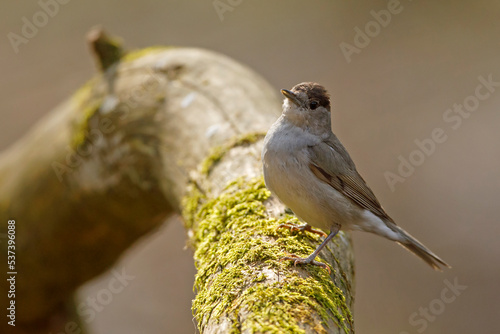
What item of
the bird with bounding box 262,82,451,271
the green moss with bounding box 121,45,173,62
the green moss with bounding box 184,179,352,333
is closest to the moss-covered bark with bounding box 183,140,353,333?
the green moss with bounding box 184,179,352,333

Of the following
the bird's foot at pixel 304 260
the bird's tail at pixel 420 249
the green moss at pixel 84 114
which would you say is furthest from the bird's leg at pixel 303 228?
the green moss at pixel 84 114

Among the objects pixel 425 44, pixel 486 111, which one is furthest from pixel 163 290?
pixel 425 44

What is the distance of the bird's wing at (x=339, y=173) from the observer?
3.97 m

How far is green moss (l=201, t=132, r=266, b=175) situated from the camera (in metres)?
4.22

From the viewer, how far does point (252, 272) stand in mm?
2961

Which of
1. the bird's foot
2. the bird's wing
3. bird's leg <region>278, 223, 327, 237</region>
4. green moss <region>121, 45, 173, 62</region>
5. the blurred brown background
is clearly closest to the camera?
the bird's foot

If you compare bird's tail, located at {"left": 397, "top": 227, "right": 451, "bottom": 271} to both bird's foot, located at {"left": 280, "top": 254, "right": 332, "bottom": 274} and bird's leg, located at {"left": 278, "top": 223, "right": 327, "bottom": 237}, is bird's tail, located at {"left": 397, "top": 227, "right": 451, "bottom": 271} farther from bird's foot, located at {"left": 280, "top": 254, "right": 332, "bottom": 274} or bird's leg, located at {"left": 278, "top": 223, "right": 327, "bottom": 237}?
bird's foot, located at {"left": 280, "top": 254, "right": 332, "bottom": 274}

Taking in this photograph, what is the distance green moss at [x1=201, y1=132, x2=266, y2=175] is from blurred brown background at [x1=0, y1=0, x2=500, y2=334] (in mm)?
3735

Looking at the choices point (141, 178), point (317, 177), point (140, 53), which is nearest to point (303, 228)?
point (317, 177)

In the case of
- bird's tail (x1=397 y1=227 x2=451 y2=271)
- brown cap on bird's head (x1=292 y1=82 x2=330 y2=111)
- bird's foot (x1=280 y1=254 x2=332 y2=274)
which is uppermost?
brown cap on bird's head (x1=292 y1=82 x2=330 y2=111)

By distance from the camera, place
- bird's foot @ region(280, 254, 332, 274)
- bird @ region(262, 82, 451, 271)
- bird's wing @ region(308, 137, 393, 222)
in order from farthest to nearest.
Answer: bird's wing @ region(308, 137, 393, 222) < bird @ region(262, 82, 451, 271) < bird's foot @ region(280, 254, 332, 274)

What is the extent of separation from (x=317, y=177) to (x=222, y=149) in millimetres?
841

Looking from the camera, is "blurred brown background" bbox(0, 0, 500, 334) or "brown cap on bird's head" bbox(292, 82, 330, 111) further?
"blurred brown background" bbox(0, 0, 500, 334)

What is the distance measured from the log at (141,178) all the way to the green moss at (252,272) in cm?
2
